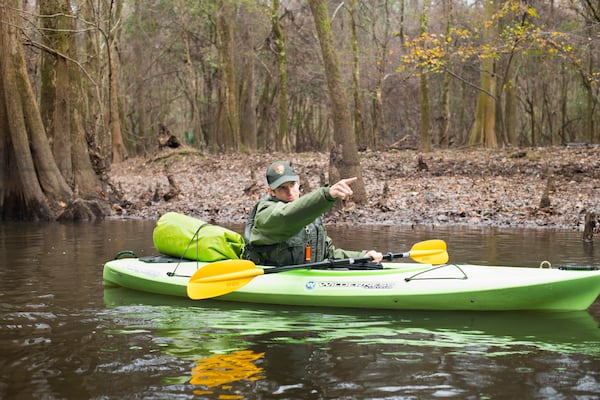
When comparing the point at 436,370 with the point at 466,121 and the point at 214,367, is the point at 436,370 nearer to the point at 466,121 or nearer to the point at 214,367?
the point at 214,367

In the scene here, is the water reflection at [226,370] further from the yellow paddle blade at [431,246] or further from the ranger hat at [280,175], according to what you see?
the yellow paddle blade at [431,246]

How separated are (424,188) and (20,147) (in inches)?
322

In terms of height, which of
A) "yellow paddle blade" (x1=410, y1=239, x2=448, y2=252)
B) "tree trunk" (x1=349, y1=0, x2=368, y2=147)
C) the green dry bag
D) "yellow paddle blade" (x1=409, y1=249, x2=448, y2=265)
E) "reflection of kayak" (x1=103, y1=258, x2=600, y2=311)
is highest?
"tree trunk" (x1=349, y1=0, x2=368, y2=147)

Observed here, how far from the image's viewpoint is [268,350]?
5.02m

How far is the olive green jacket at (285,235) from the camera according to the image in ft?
19.5

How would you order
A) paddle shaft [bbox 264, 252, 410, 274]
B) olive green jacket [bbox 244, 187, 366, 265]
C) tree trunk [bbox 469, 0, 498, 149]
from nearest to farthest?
olive green jacket [bbox 244, 187, 366, 265]
paddle shaft [bbox 264, 252, 410, 274]
tree trunk [bbox 469, 0, 498, 149]

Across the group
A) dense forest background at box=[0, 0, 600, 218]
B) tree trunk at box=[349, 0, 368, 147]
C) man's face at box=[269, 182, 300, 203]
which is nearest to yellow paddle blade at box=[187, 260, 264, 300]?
man's face at box=[269, 182, 300, 203]

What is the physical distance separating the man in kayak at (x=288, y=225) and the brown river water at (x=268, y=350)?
494 millimetres

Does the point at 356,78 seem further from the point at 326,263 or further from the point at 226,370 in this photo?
the point at 226,370

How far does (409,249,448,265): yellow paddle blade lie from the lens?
23.0 feet

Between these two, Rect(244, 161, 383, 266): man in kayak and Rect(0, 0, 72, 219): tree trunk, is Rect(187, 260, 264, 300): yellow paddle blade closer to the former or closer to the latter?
Rect(244, 161, 383, 266): man in kayak

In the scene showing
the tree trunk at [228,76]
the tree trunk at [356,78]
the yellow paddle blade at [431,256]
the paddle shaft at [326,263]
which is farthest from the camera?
the tree trunk at [228,76]

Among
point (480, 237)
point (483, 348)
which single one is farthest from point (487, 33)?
point (483, 348)

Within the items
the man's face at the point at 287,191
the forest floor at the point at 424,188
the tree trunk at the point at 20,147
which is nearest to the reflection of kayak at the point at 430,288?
the man's face at the point at 287,191
